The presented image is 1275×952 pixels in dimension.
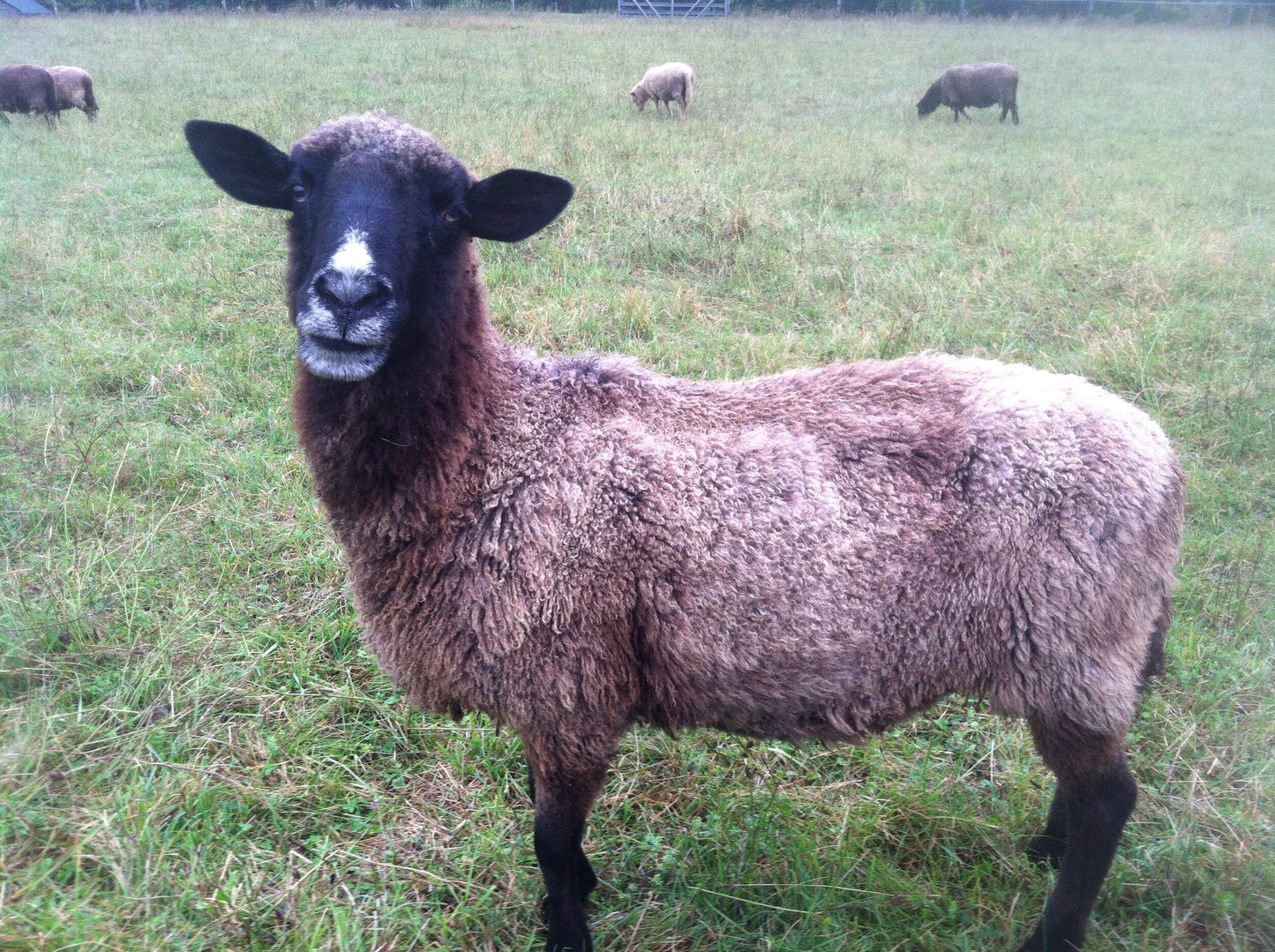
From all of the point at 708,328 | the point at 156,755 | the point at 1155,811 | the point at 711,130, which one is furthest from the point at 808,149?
the point at 156,755

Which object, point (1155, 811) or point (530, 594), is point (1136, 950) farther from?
point (530, 594)

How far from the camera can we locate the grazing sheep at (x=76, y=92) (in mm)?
12094

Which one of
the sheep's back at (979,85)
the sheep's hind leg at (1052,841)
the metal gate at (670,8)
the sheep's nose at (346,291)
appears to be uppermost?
the metal gate at (670,8)

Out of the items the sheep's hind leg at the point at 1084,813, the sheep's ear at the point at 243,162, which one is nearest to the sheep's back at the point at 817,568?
the sheep's hind leg at the point at 1084,813

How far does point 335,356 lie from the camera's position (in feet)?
7.85

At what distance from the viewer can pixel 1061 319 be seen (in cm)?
709

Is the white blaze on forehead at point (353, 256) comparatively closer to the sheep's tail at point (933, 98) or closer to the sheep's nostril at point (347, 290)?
the sheep's nostril at point (347, 290)

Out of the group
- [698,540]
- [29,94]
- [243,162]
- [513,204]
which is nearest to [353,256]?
[513,204]

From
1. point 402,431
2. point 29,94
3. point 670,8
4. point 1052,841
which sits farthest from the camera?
point 670,8

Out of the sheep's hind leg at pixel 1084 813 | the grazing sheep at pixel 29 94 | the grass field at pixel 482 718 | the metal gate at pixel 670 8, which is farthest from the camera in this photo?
the metal gate at pixel 670 8

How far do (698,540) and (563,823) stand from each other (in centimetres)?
104

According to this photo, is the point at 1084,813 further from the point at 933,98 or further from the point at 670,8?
the point at 670,8

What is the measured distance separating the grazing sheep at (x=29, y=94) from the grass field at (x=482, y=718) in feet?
0.87

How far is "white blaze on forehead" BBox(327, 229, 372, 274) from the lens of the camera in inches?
92.0
